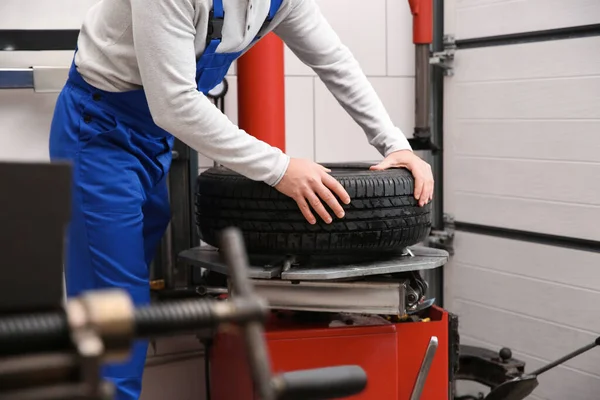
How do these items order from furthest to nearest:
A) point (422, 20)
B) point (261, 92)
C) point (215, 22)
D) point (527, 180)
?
point (422, 20)
point (527, 180)
point (261, 92)
point (215, 22)

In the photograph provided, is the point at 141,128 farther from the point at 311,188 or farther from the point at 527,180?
the point at 527,180

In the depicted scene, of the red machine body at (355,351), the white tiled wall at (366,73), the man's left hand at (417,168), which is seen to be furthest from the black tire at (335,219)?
the white tiled wall at (366,73)

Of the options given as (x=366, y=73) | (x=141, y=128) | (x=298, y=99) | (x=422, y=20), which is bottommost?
(x=141, y=128)

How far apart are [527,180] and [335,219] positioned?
1254 mm

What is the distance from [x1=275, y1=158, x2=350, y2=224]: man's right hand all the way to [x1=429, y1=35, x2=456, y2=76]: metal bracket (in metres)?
1.46

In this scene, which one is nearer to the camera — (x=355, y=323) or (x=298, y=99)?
(x=355, y=323)

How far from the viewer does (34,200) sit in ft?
2.06

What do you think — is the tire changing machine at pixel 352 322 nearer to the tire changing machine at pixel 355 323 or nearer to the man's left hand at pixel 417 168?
the tire changing machine at pixel 355 323

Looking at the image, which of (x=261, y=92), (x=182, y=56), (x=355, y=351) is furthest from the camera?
(x=261, y=92)

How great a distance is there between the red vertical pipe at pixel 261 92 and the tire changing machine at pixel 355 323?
0.65 meters

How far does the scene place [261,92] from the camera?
8.27ft

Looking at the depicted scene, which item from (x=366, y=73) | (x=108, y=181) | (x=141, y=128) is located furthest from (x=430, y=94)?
(x=108, y=181)

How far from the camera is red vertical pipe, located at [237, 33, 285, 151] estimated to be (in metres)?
2.51

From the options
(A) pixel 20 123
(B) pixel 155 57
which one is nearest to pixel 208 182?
(B) pixel 155 57
